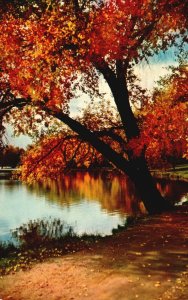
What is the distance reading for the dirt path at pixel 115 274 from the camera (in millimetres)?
9398

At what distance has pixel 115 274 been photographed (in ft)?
35.3

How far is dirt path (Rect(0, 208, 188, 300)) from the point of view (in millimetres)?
9398

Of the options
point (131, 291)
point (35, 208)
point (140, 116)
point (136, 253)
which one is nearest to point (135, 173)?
point (140, 116)

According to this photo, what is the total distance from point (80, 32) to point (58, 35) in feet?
3.47

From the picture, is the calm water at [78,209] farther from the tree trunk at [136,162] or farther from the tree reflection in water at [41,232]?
the tree trunk at [136,162]

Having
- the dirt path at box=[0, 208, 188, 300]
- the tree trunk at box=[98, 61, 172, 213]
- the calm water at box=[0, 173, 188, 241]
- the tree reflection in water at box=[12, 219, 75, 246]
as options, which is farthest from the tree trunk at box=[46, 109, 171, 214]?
the dirt path at box=[0, 208, 188, 300]

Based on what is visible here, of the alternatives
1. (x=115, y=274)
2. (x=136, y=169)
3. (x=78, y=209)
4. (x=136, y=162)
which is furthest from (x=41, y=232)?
(x=115, y=274)

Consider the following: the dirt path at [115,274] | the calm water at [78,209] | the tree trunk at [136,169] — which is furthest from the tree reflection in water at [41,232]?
the dirt path at [115,274]

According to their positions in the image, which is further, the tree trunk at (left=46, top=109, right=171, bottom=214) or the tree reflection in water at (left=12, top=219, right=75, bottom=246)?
the tree reflection in water at (left=12, top=219, right=75, bottom=246)

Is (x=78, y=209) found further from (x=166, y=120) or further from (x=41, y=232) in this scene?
(x=166, y=120)

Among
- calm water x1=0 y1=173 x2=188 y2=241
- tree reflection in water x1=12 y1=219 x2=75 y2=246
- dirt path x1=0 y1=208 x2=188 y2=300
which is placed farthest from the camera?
calm water x1=0 y1=173 x2=188 y2=241

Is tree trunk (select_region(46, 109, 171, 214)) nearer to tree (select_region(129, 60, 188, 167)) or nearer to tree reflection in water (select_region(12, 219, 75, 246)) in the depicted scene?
tree (select_region(129, 60, 188, 167))

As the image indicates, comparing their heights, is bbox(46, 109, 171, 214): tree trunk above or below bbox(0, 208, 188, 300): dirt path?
above

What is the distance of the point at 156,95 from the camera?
23797mm
